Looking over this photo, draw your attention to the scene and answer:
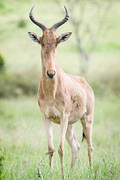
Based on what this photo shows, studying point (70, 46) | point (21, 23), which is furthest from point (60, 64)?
point (21, 23)

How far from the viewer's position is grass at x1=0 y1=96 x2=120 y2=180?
584cm

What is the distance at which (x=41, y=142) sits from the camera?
410 inches

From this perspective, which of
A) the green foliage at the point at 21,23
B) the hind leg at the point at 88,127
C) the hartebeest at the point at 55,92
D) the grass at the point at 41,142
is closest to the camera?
the grass at the point at 41,142

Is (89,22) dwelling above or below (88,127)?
above

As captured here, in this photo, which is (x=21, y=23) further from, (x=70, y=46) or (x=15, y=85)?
(x=15, y=85)

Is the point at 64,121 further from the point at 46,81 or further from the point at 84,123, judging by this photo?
the point at 84,123

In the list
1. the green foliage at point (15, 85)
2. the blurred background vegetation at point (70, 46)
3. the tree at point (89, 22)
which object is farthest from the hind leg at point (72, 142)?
the tree at point (89, 22)

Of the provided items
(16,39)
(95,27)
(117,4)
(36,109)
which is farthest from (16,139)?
(117,4)

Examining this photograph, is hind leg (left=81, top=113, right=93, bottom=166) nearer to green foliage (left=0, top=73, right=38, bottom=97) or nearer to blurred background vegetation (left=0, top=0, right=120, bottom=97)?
green foliage (left=0, top=73, right=38, bottom=97)

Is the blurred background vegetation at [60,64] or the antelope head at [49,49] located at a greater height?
the antelope head at [49,49]

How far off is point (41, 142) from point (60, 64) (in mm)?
14050

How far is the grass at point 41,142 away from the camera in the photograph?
19.2ft

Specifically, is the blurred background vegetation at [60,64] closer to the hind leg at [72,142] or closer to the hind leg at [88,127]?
the hind leg at [88,127]

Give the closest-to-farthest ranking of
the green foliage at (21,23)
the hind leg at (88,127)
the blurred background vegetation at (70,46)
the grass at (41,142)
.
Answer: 1. the grass at (41,142)
2. the hind leg at (88,127)
3. the blurred background vegetation at (70,46)
4. the green foliage at (21,23)
